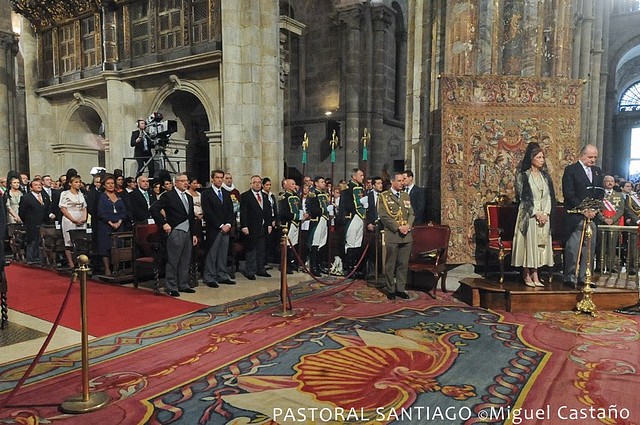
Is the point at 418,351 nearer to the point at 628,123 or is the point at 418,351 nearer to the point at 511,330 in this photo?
the point at 511,330

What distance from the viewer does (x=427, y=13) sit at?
8828 mm

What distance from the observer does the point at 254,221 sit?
7.88m

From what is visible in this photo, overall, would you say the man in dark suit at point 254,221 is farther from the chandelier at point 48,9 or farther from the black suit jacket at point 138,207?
the chandelier at point 48,9

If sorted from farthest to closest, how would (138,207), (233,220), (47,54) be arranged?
(47,54) < (138,207) < (233,220)

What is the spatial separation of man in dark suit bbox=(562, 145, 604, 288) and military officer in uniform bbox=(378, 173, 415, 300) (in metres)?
2.10

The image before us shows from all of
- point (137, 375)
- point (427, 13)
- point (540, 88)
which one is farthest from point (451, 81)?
point (137, 375)

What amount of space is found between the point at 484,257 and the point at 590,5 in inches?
519

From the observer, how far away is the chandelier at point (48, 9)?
14.2 meters

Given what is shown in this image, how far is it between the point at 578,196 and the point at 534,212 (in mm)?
802

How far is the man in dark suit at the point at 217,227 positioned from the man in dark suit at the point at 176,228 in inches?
19.9

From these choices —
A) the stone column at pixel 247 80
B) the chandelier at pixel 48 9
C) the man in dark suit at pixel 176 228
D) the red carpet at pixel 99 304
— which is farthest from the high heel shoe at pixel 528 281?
the chandelier at pixel 48 9

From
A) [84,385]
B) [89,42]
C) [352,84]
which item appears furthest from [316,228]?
[89,42]

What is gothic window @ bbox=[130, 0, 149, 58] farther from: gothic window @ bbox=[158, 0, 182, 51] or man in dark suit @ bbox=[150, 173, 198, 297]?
man in dark suit @ bbox=[150, 173, 198, 297]

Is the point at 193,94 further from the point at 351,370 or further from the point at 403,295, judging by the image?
the point at 351,370
